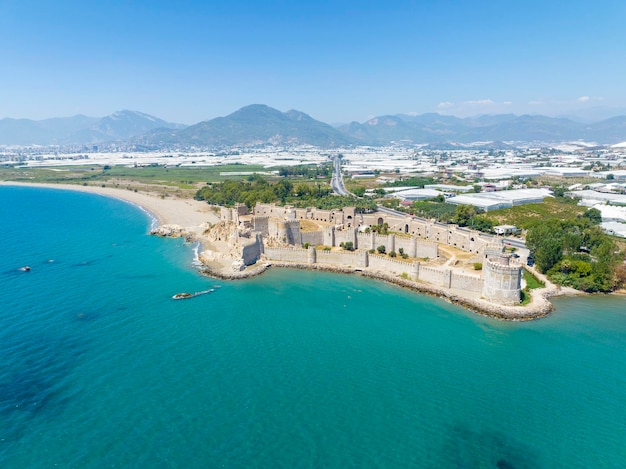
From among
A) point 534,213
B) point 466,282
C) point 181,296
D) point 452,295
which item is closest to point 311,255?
point 181,296

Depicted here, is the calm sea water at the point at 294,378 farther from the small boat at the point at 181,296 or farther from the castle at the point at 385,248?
the castle at the point at 385,248

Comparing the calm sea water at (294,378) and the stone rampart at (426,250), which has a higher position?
the stone rampart at (426,250)

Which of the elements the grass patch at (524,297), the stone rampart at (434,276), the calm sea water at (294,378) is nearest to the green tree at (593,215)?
the calm sea water at (294,378)

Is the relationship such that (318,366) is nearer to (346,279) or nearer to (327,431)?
(327,431)

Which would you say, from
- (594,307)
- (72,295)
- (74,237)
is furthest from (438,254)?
(74,237)

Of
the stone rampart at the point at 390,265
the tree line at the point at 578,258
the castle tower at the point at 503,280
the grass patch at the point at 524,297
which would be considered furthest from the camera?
the stone rampart at the point at 390,265

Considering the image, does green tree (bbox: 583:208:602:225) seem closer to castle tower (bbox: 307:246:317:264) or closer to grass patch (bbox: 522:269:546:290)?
grass patch (bbox: 522:269:546:290)

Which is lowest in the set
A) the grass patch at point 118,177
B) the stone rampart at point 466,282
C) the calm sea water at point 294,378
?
the calm sea water at point 294,378
